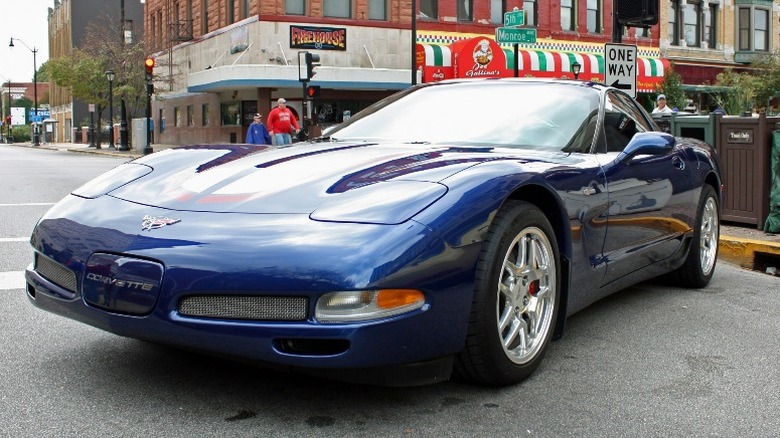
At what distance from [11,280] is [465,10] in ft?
100

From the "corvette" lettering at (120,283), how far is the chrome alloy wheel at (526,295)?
1311mm

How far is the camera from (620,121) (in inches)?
191

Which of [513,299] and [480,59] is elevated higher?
[480,59]

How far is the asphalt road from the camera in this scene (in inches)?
117

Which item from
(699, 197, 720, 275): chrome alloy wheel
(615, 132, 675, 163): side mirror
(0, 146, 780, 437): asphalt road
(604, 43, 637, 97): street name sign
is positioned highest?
(604, 43, 637, 97): street name sign

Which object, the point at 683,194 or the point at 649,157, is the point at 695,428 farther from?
the point at 683,194

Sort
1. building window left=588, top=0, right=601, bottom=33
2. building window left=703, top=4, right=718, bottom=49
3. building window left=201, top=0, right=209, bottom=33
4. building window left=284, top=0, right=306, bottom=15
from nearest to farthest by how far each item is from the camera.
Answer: building window left=284, top=0, right=306, bottom=15
building window left=588, top=0, right=601, bottom=33
building window left=201, top=0, right=209, bottom=33
building window left=703, top=4, right=718, bottom=49

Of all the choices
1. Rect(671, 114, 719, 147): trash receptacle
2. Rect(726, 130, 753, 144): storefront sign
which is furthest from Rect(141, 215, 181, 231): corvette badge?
Rect(671, 114, 719, 147): trash receptacle

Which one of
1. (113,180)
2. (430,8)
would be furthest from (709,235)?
(430,8)

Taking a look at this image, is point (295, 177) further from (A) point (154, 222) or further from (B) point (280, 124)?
(B) point (280, 124)

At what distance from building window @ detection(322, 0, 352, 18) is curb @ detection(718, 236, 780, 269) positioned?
28515mm

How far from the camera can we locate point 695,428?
3.04 metres

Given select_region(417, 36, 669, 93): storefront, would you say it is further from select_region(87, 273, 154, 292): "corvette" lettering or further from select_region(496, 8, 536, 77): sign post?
select_region(87, 273, 154, 292): "corvette" lettering

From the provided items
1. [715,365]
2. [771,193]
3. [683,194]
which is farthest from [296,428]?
[771,193]
